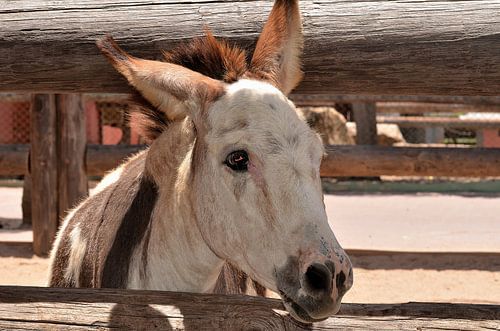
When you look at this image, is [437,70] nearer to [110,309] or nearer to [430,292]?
[110,309]

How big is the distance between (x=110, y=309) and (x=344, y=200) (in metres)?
9.44

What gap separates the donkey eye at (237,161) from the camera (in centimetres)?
236

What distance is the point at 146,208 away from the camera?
2926 mm

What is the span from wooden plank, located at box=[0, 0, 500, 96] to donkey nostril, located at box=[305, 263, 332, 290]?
31.7 inches

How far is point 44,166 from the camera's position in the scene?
7.05m

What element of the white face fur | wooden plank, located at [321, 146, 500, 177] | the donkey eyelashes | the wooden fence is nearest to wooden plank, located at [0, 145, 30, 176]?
wooden plank, located at [321, 146, 500, 177]

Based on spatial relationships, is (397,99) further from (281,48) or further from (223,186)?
(223,186)

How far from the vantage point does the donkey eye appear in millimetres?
2363

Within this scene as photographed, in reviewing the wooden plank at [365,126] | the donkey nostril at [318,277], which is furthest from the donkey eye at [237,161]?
the wooden plank at [365,126]

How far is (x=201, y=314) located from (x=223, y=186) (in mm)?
441

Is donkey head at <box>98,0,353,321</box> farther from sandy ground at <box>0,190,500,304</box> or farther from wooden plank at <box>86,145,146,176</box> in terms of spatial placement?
wooden plank at <box>86,145,146,176</box>

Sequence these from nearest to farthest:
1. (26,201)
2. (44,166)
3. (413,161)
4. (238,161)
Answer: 1. (238,161)
2. (44,166)
3. (413,161)
4. (26,201)

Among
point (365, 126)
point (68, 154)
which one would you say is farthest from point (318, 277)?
point (365, 126)

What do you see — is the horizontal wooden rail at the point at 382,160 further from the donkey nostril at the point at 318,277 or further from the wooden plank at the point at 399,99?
the donkey nostril at the point at 318,277
